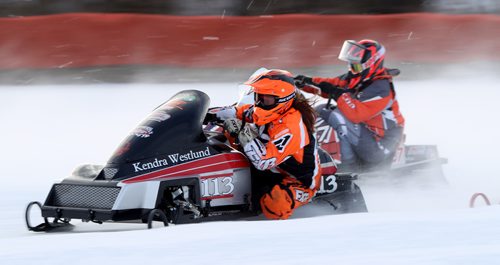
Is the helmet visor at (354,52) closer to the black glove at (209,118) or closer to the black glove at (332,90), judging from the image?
the black glove at (332,90)

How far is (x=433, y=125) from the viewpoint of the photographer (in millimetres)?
13273

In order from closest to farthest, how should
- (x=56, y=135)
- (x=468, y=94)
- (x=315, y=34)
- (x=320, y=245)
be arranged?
(x=320, y=245) → (x=56, y=135) → (x=468, y=94) → (x=315, y=34)

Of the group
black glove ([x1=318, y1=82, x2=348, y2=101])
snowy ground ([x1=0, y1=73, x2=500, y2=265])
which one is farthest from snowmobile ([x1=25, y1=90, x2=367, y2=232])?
black glove ([x1=318, y1=82, x2=348, y2=101])

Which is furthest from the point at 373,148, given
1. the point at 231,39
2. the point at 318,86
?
the point at 231,39

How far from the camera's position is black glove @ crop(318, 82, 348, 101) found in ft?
33.3

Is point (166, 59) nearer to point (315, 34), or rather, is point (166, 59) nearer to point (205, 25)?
point (205, 25)

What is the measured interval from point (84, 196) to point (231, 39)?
8903mm

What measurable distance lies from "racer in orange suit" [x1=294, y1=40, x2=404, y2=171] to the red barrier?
16.6ft

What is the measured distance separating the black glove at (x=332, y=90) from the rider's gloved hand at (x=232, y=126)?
2618 millimetres

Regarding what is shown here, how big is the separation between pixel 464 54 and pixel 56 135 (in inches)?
287

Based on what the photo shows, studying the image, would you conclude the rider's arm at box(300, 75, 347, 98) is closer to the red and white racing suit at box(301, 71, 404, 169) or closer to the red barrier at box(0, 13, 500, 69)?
the red and white racing suit at box(301, 71, 404, 169)

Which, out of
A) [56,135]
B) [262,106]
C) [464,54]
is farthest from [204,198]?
[464,54]

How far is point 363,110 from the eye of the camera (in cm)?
1002

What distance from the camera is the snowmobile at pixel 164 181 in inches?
267
